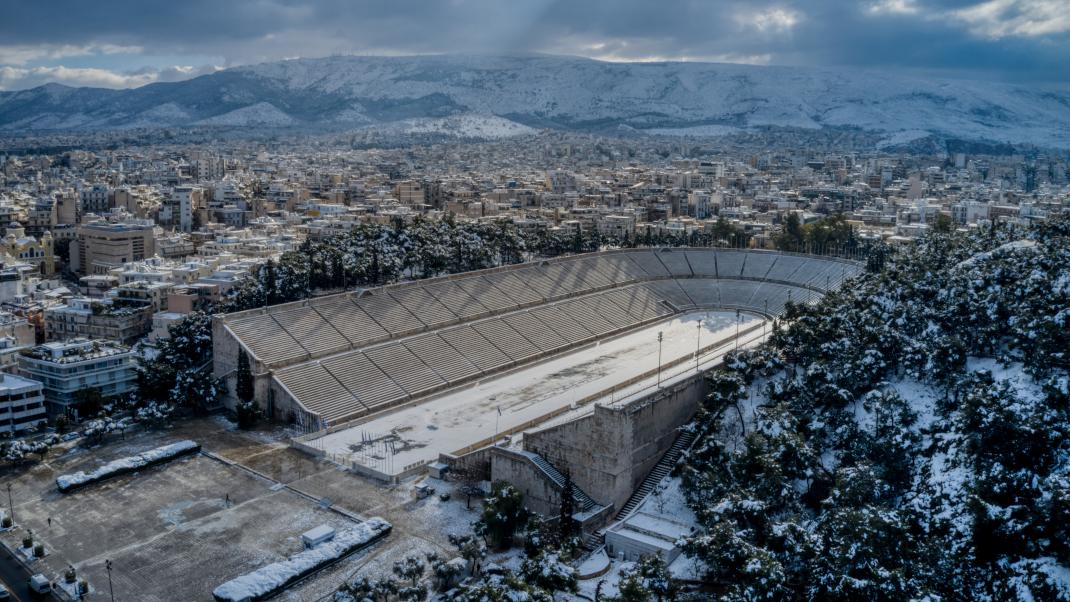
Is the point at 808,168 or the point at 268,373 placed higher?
the point at 808,168

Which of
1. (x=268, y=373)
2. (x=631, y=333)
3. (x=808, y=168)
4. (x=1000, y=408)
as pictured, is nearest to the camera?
(x=1000, y=408)

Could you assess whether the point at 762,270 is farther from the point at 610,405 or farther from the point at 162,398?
the point at 162,398

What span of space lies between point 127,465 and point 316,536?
359 inches

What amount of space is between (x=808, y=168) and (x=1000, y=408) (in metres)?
130

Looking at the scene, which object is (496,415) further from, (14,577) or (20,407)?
(20,407)

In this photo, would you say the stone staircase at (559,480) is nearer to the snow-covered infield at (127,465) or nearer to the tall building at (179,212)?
the snow-covered infield at (127,465)

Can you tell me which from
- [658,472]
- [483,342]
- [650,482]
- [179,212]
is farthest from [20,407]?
[179,212]

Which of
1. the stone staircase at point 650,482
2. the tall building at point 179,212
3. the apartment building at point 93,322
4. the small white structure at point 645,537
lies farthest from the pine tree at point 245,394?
the tall building at point 179,212

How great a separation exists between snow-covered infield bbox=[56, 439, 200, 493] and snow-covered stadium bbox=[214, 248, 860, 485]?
14.7ft

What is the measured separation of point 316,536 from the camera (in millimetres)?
24969

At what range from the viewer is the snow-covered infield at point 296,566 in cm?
2228

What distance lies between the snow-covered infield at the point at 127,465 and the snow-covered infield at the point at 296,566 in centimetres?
902

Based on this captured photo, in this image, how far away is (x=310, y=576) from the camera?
2367 cm

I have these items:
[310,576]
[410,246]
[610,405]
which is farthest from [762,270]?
[310,576]
